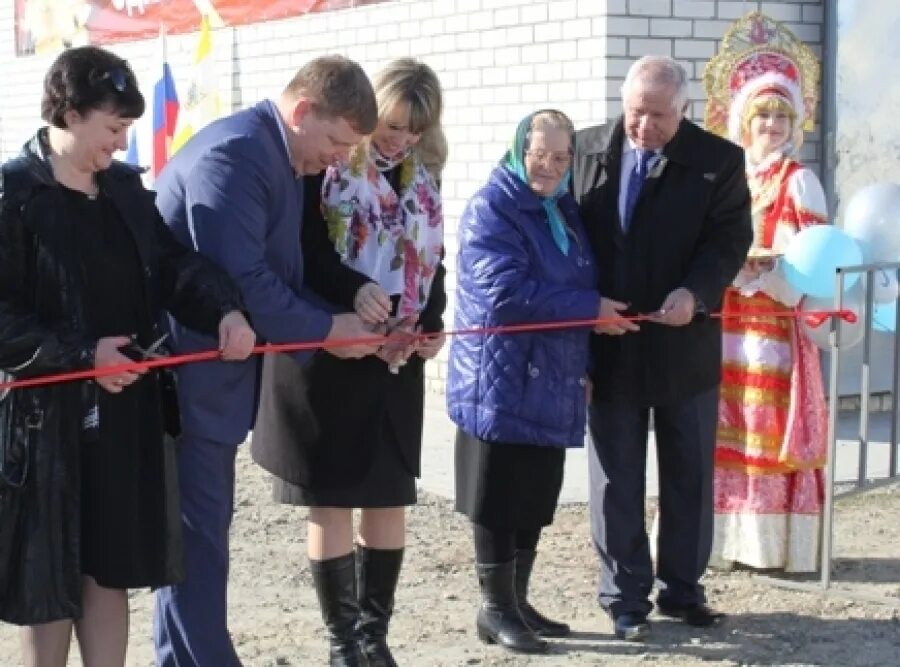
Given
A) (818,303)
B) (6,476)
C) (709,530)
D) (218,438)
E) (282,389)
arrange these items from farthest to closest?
(818,303) < (709,530) < (282,389) < (218,438) < (6,476)

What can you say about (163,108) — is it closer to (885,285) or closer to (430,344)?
(885,285)

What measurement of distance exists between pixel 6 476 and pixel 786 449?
10.3 feet

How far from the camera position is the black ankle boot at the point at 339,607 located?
4527 millimetres

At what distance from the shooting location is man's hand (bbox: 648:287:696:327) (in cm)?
490

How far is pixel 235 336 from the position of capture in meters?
3.79

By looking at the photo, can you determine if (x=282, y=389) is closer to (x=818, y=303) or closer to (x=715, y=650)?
(x=715, y=650)

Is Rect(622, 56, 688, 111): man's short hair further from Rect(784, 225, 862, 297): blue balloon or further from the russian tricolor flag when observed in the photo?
the russian tricolor flag

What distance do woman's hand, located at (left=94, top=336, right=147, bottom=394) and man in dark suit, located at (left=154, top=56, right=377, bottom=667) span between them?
0.31 metres

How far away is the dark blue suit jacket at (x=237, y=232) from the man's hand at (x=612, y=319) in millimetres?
1063

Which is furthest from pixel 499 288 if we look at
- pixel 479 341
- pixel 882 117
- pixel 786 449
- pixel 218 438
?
pixel 882 117

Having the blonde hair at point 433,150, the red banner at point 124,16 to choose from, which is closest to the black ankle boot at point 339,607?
the blonde hair at point 433,150

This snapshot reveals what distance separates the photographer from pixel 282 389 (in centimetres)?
446

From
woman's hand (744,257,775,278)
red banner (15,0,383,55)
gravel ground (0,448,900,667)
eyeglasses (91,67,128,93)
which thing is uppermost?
red banner (15,0,383,55)

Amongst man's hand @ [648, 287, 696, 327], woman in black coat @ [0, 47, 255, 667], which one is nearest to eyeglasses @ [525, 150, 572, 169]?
man's hand @ [648, 287, 696, 327]
